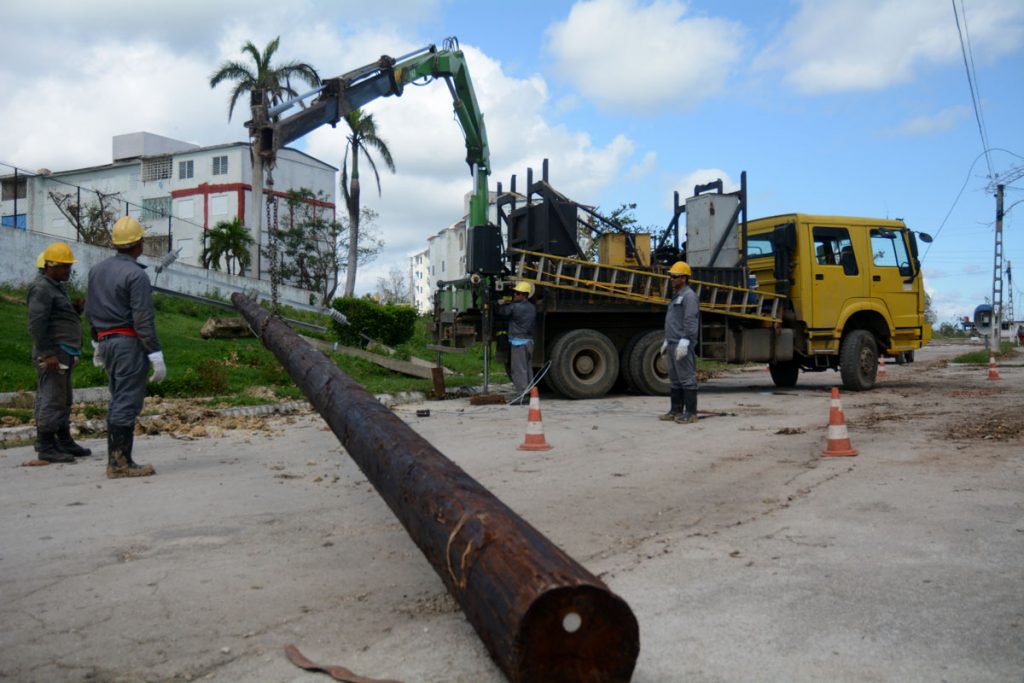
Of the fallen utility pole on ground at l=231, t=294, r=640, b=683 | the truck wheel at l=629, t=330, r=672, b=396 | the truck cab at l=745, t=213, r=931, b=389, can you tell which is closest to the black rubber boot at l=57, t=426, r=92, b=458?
the fallen utility pole on ground at l=231, t=294, r=640, b=683

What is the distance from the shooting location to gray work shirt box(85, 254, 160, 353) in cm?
686

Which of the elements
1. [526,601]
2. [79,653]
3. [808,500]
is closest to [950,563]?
[808,500]

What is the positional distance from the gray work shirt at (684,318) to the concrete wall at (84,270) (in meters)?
10.1

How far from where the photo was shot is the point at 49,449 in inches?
299

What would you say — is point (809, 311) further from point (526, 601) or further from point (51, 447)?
point (526, 601)

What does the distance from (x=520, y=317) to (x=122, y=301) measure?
674 centimetres

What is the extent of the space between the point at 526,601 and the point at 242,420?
8.62 meters

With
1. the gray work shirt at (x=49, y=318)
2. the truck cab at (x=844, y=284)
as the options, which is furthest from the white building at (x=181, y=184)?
the gray work shirt at (x=49, y=318)

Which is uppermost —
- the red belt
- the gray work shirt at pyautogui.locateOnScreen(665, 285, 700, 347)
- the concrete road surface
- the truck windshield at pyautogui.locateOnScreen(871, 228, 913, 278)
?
the truck windshield at pyautogui.locateOnScreen(871, 228, 913, 278)

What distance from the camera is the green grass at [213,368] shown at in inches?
483

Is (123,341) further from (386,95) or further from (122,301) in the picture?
(386,95)

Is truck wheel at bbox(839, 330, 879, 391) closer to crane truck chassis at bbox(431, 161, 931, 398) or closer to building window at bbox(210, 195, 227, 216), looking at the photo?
crane truck chassis at bbox(431, 161, 931, 398)

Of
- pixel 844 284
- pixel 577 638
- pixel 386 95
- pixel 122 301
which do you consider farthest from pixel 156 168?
pixel 577 638

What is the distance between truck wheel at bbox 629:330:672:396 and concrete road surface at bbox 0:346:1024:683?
18.3 ft
